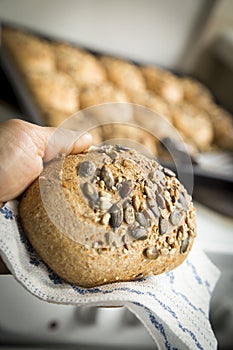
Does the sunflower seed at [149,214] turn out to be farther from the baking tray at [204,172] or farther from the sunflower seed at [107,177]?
the baking tray at [204,172]

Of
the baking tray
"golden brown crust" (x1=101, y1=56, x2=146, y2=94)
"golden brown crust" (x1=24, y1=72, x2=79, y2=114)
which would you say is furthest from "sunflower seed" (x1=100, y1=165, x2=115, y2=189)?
"golden brown crust" (x1=101, y1=56, x2=146, y2=94)

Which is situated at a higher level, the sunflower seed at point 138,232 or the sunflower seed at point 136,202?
the sunflower seed at point 136,202

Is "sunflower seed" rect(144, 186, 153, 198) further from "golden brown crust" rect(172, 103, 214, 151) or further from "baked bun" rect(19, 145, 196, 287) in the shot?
"golden brown crust" rect(172, 103, 214, 151)

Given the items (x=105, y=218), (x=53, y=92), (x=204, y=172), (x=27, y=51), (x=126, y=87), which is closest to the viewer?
(x=105, y=218)

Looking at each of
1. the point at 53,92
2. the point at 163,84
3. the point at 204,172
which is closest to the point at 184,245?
the point at 204,172

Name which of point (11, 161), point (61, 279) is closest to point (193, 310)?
point (61, 279)

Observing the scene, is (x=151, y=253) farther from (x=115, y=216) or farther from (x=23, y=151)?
(x=23, y=151)

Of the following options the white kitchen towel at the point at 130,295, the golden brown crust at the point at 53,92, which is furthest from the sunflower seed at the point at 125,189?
the golden brown crust at the point at 53,92
